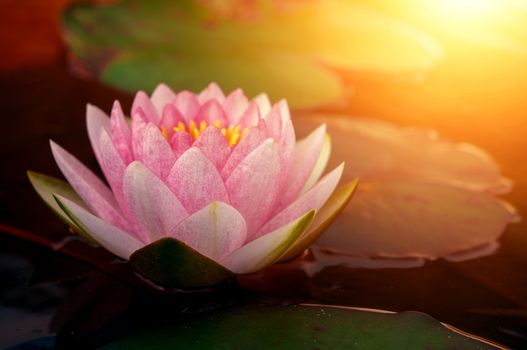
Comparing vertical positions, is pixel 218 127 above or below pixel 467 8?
below

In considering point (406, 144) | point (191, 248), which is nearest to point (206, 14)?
point (406, 144)

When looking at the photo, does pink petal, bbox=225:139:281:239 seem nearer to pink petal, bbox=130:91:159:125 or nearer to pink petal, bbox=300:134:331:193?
pink petal, bbox=300:134:331:193

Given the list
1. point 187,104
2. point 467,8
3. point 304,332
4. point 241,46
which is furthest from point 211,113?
point 467,8

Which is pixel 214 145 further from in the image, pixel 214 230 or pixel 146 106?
pixel 146 106

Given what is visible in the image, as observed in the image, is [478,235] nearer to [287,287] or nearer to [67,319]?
[287,287]

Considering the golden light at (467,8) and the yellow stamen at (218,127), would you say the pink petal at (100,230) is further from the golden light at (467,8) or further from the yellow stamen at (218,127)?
the golden light at (467,8)

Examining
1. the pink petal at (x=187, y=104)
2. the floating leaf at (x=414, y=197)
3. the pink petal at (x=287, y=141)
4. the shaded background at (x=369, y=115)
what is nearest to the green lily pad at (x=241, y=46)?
the shaded background at (x=369, y=115)
